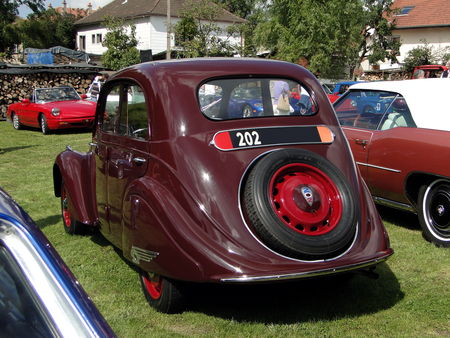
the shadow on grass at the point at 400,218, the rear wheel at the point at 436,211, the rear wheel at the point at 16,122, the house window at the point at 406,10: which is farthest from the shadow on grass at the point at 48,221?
the house window at the point at 406,10

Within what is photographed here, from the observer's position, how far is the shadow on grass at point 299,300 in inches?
143

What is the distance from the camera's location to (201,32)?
30.0 meters

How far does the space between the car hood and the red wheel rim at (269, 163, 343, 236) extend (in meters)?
12.4

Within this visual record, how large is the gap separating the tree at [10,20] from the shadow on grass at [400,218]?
1656 inches

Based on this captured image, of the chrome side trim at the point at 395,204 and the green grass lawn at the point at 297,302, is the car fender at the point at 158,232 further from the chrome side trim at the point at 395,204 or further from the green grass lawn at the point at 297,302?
the chrome side trim at the point at 395,204

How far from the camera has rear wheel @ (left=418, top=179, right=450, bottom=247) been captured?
495 cm

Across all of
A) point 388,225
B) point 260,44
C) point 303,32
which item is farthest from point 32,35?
point 388,225

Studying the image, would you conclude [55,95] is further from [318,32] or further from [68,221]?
[318,32]

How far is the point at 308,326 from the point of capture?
3.46 metres

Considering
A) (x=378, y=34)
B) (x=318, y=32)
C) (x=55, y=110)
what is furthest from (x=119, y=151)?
(x=378, y=34)

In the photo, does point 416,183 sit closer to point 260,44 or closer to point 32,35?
point 260,44

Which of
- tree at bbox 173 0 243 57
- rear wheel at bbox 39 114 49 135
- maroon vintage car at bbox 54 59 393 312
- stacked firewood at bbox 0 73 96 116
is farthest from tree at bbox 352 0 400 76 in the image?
maroon vintage car at bbox 54 59 393 312

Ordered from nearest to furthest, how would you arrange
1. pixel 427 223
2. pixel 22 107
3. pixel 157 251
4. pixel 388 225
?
pixel 157 251, pixel 427 223, pixel 388 225, pixel 22 107

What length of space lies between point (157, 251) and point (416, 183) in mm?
3078
